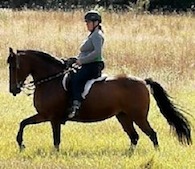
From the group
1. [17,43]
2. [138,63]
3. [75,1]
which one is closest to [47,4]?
[75,1]

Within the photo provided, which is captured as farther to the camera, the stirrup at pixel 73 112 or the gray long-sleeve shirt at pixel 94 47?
the stirrup at pixel 73 112

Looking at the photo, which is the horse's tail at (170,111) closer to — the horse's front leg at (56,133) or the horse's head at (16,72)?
the horse's front leg at (56,133)

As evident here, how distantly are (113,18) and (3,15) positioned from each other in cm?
483

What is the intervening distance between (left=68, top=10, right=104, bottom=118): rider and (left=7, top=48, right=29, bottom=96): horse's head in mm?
804

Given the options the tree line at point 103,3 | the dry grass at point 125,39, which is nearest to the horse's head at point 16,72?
the dry grass at point 125,39

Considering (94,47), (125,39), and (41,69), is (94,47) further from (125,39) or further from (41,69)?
(125,39)

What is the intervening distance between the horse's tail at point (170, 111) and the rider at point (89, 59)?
108 cm

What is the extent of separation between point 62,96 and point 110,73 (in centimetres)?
856

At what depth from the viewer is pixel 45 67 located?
1073 cm

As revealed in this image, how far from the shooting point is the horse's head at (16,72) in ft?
34.5

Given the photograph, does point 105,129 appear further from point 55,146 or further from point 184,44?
point 184,44

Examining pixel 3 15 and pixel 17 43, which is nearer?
pixel 17 43

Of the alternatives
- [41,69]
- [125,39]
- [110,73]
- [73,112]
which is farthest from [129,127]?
[125,39]

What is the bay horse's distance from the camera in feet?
34.6
